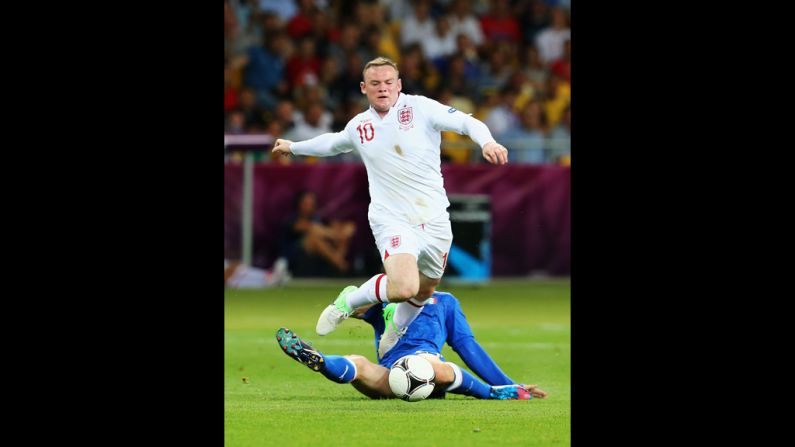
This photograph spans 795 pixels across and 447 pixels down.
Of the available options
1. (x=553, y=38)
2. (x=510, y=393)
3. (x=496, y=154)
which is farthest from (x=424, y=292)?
(x=553, y=38)

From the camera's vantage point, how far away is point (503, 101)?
21.7 m

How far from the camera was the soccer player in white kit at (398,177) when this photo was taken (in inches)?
368

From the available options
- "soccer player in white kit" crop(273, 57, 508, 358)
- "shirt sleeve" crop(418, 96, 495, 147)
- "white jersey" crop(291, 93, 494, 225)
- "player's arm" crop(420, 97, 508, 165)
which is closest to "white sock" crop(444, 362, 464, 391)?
"soccer player in white kit" crop(273, 57, 508, 358)

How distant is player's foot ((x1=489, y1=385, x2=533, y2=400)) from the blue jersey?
13 cm

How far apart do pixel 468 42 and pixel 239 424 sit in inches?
629

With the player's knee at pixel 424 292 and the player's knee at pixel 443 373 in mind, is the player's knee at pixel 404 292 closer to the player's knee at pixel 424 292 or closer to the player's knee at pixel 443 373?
the player's knee at pixel 424 292

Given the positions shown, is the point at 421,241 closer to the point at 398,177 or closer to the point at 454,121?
the point at 398,177

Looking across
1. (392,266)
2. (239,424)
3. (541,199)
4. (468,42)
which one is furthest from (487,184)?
(239,424)

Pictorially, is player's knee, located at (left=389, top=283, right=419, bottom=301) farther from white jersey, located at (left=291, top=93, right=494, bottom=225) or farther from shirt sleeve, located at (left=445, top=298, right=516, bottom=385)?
white jersey, located at (left=291, top=93, right=494, bottom=225)

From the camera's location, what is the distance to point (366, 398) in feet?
29.8

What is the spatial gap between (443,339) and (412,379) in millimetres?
815
